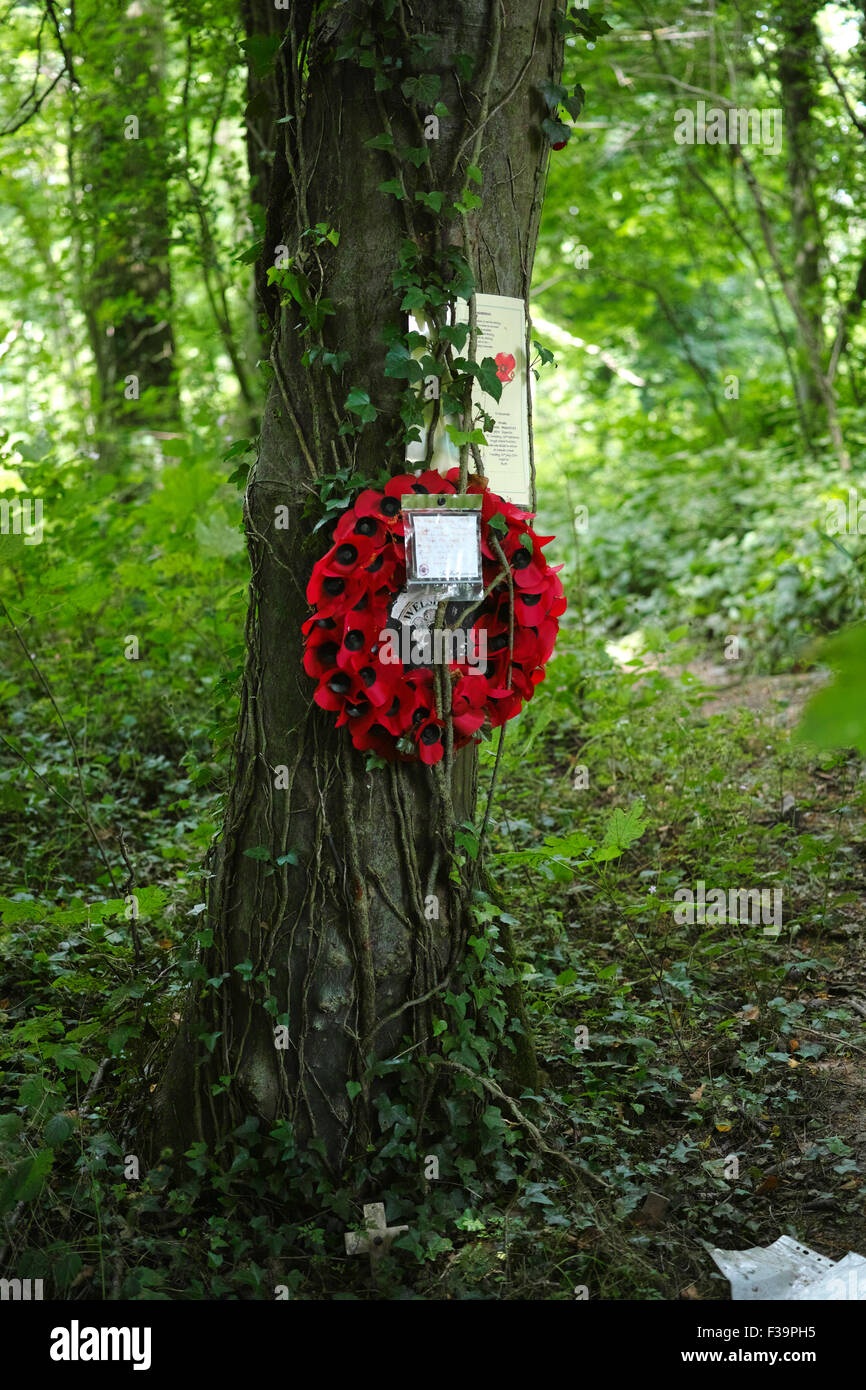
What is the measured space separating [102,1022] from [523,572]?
156cm

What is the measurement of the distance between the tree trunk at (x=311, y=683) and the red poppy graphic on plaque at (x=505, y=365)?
146mm

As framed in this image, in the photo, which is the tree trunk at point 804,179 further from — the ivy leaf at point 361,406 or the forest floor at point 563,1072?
Answer: the ivy leaf at point 361,406

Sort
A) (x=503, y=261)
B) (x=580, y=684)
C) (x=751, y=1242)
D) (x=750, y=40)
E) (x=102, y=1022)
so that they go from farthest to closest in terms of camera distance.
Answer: (x=750, y=40) < (x=580, y=684) < (x=102, y=1022) < (x=503, y=261) < (x=751, y=1242)

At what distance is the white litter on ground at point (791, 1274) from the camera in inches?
87.0

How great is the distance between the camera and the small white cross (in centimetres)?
233

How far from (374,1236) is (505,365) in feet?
6.33

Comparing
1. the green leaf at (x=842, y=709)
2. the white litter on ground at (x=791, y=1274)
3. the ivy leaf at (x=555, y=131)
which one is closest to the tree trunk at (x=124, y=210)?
the ivy leaf at (x=555, y=131)

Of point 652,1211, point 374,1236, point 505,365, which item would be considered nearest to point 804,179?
point 505,365

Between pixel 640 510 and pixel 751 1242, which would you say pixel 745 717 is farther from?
pixel 640 510

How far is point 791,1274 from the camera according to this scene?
2248 mm

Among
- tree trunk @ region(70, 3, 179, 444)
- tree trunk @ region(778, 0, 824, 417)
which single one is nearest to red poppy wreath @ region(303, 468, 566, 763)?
tree trunk @ region(70, 3, 179, 444)

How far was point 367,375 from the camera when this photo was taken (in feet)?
7.85

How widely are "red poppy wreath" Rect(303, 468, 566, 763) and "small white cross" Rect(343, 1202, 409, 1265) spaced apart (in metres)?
0.98
